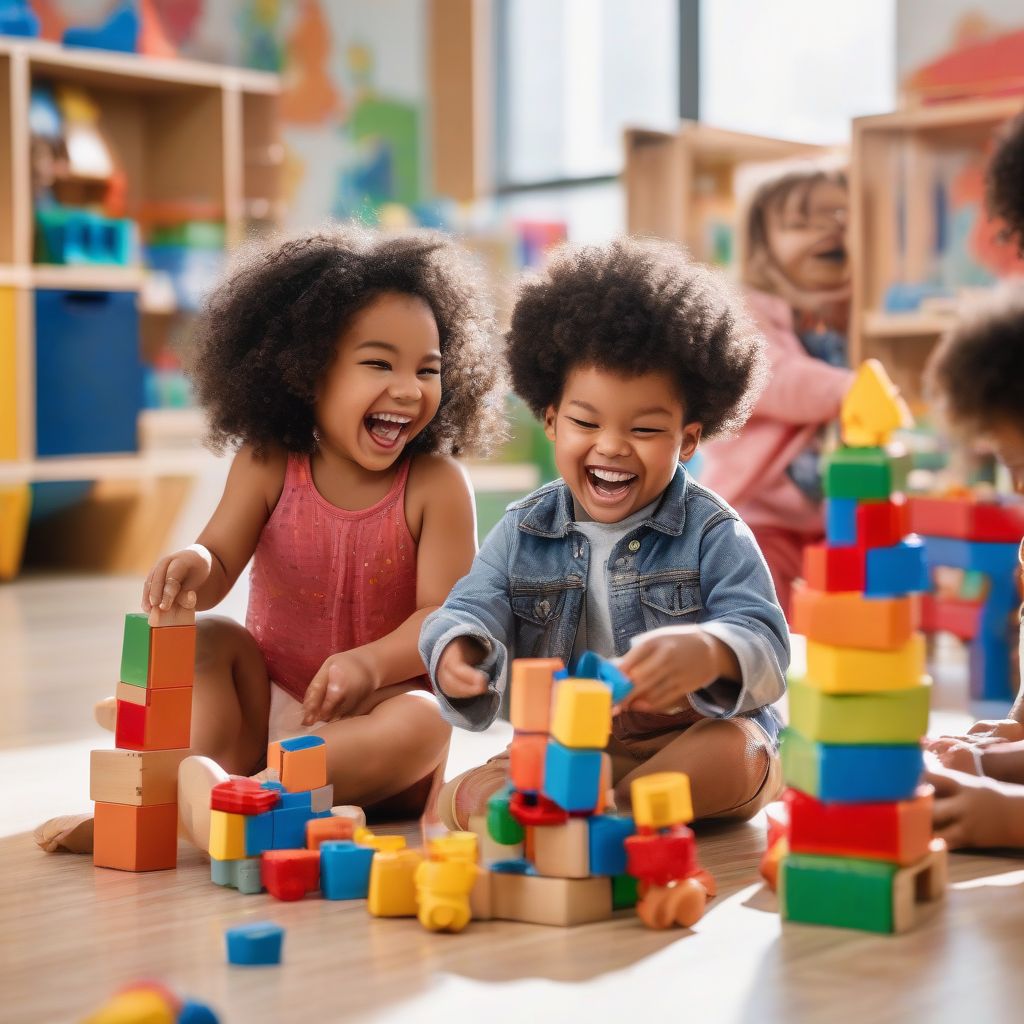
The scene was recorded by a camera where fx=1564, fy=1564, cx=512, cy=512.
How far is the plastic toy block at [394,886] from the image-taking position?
98 centimetres

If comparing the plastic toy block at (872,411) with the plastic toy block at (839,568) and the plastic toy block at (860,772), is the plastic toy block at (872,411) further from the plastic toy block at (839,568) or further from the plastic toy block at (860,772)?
the plastic toy block at (860,772)

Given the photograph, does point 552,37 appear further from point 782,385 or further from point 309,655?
point 309,655

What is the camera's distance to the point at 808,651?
928mm

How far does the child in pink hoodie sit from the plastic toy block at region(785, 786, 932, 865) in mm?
1323

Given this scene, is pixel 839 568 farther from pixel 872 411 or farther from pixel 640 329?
pixel 640 329

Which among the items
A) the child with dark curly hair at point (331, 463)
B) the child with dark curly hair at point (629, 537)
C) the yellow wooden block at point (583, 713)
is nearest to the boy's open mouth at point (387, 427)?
the child with dark curly hair at point (331, 463)

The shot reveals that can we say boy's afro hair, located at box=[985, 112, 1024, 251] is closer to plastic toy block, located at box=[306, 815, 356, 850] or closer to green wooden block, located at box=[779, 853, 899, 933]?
green wooden block, located at box=[779, 853, 899, 933]

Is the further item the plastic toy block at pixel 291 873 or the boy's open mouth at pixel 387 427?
the boy's open mouth at pixel 387 427

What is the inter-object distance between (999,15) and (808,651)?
2.29 m

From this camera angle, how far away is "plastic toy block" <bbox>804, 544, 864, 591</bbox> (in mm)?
905

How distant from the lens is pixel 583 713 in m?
0.91

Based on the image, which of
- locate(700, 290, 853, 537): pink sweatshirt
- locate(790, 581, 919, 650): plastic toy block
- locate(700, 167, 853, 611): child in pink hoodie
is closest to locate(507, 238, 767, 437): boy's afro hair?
locate(790, 581, 919, 650): plastic toy block

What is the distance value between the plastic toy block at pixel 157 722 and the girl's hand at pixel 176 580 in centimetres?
6

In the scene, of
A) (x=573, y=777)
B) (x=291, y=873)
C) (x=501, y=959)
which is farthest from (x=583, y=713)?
(x=291, y=873)
